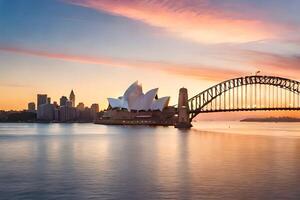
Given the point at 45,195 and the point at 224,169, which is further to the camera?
the point at 224,169

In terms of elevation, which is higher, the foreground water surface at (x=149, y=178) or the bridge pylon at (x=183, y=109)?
the bridge pylon at (x=183, y=109)

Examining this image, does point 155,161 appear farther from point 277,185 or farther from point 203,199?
point 203,199

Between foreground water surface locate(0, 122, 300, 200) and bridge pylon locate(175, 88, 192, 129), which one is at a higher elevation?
bridge pylon locate(175, 88, 192, 129)

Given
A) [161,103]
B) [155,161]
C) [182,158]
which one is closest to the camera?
[155,161]

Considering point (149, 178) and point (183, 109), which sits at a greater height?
point (183, 109)

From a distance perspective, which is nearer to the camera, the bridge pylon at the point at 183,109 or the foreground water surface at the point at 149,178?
the foreground water surface at the point at 149,178

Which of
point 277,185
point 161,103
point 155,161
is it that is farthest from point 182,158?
point 161,103

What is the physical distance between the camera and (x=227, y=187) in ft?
99.7

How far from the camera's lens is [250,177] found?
35.1 metres

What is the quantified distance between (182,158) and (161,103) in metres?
147

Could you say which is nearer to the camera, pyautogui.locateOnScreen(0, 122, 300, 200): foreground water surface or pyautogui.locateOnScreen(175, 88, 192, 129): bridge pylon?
pyautogui.locateOnScreen(0, 122, 300, 200): foreground water surface

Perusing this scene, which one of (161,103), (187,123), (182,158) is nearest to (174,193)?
(182,158)

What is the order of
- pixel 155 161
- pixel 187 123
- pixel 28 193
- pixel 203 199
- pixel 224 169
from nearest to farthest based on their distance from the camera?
pixel 203 199 < pixel 28 193 < pixel 224 169 < pixel 155 161 < pixel 187 123

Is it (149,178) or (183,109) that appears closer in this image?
(149,178)
